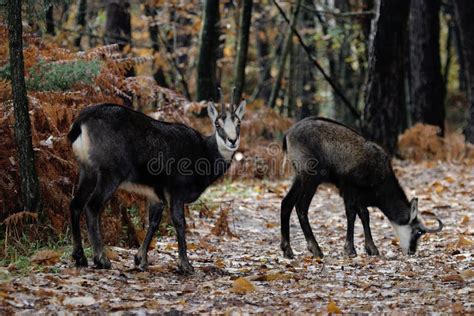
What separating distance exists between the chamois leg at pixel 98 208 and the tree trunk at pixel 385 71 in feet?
31.3

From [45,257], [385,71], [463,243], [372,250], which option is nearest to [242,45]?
[385,71]

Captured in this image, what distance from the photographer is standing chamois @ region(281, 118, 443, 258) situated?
31.5 feet

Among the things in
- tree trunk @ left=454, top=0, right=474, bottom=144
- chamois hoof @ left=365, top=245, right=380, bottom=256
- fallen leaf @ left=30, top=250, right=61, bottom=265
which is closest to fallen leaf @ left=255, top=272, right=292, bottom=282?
fallen leaf @ left=30, top=250, right=61, bottom=265

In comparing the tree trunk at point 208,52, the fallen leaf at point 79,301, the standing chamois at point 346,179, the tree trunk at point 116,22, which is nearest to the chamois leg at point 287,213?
the standing chamois at point 346,179

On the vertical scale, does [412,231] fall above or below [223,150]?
below

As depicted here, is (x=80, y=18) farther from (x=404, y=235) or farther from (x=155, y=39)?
(x=404, y=235)

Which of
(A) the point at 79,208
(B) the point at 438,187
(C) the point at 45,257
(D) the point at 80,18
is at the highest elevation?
(D) the point at 80,18

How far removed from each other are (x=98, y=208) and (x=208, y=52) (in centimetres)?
881

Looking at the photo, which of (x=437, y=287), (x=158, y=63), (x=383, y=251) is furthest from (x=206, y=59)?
(x=437, y=287)

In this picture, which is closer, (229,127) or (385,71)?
(229,127)

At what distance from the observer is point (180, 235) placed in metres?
8.06

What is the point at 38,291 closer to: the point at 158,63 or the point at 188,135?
the point at 188,135

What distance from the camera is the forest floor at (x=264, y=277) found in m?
6.36

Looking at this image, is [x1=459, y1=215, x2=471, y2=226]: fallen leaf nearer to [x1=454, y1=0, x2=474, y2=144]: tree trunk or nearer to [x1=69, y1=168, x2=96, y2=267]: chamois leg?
[x1=69, y1=168, x2=96, y2=267]: chamois leg
